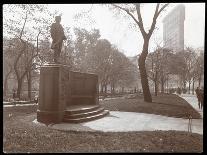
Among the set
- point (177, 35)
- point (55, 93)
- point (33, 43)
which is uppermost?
point (177, 35)

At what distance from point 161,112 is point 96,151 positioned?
11014 millimetres

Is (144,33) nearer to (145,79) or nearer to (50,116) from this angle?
(145,79)

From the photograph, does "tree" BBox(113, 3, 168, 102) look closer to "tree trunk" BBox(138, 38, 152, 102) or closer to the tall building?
"tree trunk" BBox(138, 38, 152, 102)

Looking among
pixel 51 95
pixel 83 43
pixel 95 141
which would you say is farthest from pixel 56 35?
pixel 83 43

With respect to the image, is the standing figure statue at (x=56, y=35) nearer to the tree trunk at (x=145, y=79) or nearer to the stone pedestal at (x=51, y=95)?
the stone pedestal at (x=51, y=95)

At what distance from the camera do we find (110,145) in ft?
29.0

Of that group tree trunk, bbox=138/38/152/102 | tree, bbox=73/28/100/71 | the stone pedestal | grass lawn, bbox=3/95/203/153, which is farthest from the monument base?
tree, bbox=73/28/100/71

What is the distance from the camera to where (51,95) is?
13.1 m

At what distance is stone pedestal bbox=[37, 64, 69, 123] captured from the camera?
13016mm

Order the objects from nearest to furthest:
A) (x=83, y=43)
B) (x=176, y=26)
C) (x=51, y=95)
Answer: (x=51, y=95)
(x=83, y=43)
(x=176, y=26)

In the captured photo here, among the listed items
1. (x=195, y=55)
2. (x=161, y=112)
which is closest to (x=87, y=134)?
(x=161, y=112)

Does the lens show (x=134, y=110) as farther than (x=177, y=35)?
No

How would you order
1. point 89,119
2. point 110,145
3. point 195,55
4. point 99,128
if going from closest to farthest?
point 110,145
point 99,128
point 89,119
point 195,55

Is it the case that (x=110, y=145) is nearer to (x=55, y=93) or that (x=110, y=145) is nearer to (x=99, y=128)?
(x=99, y=128)
